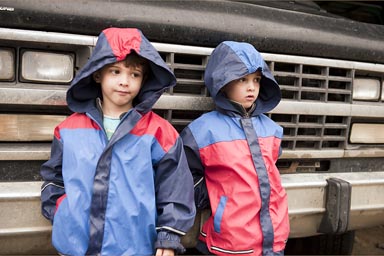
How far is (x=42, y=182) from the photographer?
6.18 feet

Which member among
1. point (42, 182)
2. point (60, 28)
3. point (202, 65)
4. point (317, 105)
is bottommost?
point (42, 182)

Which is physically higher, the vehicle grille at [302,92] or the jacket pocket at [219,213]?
the vehicle grille at [302,92]

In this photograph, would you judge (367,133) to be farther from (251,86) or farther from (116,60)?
(116,60)

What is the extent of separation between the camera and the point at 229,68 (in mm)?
1980

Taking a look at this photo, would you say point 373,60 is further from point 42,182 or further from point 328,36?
point 42,182

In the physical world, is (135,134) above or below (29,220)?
above

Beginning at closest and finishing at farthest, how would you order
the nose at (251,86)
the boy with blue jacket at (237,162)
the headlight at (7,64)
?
the headlight at (7,64) < the boy with blue jacket at (237,162) < the nose at (251,86)

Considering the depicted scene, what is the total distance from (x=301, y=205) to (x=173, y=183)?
81 cm

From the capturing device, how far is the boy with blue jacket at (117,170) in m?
1.67

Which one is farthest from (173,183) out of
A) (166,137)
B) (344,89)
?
(344,89)

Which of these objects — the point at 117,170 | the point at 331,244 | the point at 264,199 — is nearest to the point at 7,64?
the point at 117,170

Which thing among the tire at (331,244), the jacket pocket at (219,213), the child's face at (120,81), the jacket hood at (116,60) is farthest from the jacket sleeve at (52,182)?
the tire at (331,244)

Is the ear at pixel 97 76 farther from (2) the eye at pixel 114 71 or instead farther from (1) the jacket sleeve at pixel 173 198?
(1) the jacket sleeve at pixel 173 198

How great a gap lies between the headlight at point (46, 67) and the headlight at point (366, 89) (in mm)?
1636
